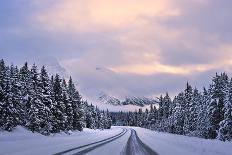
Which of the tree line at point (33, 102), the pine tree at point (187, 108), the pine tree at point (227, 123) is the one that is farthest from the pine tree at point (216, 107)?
the tree line at point (33, 102)

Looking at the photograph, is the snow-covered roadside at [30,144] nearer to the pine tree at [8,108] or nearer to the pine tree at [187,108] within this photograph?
the pine tree at [8,108]

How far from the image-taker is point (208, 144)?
24078 mm

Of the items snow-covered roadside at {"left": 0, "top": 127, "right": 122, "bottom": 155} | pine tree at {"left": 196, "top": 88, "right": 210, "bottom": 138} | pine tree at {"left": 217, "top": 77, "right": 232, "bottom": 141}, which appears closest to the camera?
snow-covered roadside at {"left": 0, "top": 127, "right": 122, "bottom": 155}

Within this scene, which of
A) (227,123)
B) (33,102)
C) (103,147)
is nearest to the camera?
(103,147)

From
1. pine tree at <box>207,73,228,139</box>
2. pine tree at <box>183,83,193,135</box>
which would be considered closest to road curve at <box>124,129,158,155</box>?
pine tree at <box>207,73,228,139</box>

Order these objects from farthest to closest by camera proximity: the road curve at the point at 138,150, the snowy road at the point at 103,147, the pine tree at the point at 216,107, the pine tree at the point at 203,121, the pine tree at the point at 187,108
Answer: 1. the pine tree at the point at 187,108
2. the pine tree at the point at 203,121
3. the pine tree at the point at 216,107
4. the road curve at the point at 138,150
5. the snowy road at the point at 103,147

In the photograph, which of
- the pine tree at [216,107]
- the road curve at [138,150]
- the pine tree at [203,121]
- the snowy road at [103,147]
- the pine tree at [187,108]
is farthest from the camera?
the pine tree at [187,108]

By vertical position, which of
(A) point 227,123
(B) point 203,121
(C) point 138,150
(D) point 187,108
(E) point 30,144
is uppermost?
(D) point 187,108

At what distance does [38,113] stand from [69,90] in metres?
25.9

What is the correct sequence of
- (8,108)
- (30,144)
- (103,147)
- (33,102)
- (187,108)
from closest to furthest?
(103,147)
(30,144)
(8,108)
(33,102)
(187,108)

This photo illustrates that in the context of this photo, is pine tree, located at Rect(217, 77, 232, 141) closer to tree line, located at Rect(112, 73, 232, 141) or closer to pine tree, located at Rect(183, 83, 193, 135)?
tree line, located at Rect(112, 73, 232, 141)

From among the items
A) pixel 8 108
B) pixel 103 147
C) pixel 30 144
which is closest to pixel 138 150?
pixel 103 147

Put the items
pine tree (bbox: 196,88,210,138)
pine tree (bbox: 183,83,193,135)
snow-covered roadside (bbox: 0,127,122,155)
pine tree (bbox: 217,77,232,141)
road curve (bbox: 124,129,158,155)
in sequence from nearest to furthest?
snow-covered roadside (bbox: 0,127,122,155), road curve (bbox: 124,129,158,155), pine tree (bbox: 217,77,232,141), pine tree (bbox: 196,88,210,138), pine tree (bbox: 183,83,193,135)

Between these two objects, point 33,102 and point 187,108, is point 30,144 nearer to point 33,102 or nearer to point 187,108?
point 33,102
